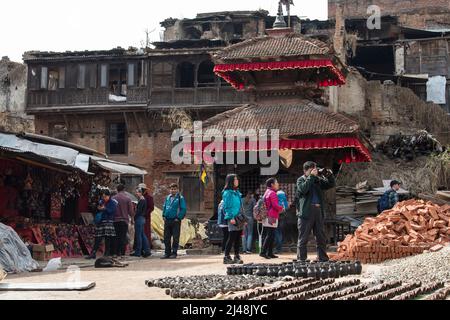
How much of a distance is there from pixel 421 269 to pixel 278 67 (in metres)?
Result: 10.4

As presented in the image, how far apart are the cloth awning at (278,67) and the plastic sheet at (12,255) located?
28.6 ft

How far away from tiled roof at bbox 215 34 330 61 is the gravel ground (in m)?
8.74

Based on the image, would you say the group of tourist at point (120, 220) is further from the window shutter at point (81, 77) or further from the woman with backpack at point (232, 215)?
the window shutter at point (81, 77)

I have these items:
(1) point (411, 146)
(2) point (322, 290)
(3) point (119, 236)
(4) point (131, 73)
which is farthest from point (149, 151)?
(2) point (322, 290)

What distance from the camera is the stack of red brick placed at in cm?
1374

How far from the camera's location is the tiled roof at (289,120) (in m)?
18.9

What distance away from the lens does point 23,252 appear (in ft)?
46.0

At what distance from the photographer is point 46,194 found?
19203 millimetres

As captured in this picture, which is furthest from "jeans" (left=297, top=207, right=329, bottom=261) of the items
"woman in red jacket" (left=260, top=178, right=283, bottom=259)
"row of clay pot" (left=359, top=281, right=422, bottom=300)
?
"row of clay pot" (left=359, top=281, right=422, bottom=300)

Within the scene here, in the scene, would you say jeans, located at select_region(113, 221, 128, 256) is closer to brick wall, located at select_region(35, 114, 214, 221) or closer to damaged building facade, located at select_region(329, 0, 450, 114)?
brick wall, located at select_region(35, 114, 214, 221)

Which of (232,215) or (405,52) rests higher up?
(405,52)

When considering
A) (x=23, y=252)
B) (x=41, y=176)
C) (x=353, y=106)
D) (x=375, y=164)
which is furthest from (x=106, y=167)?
(x=353, y=106)

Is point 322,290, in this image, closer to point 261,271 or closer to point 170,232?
point 261,271
